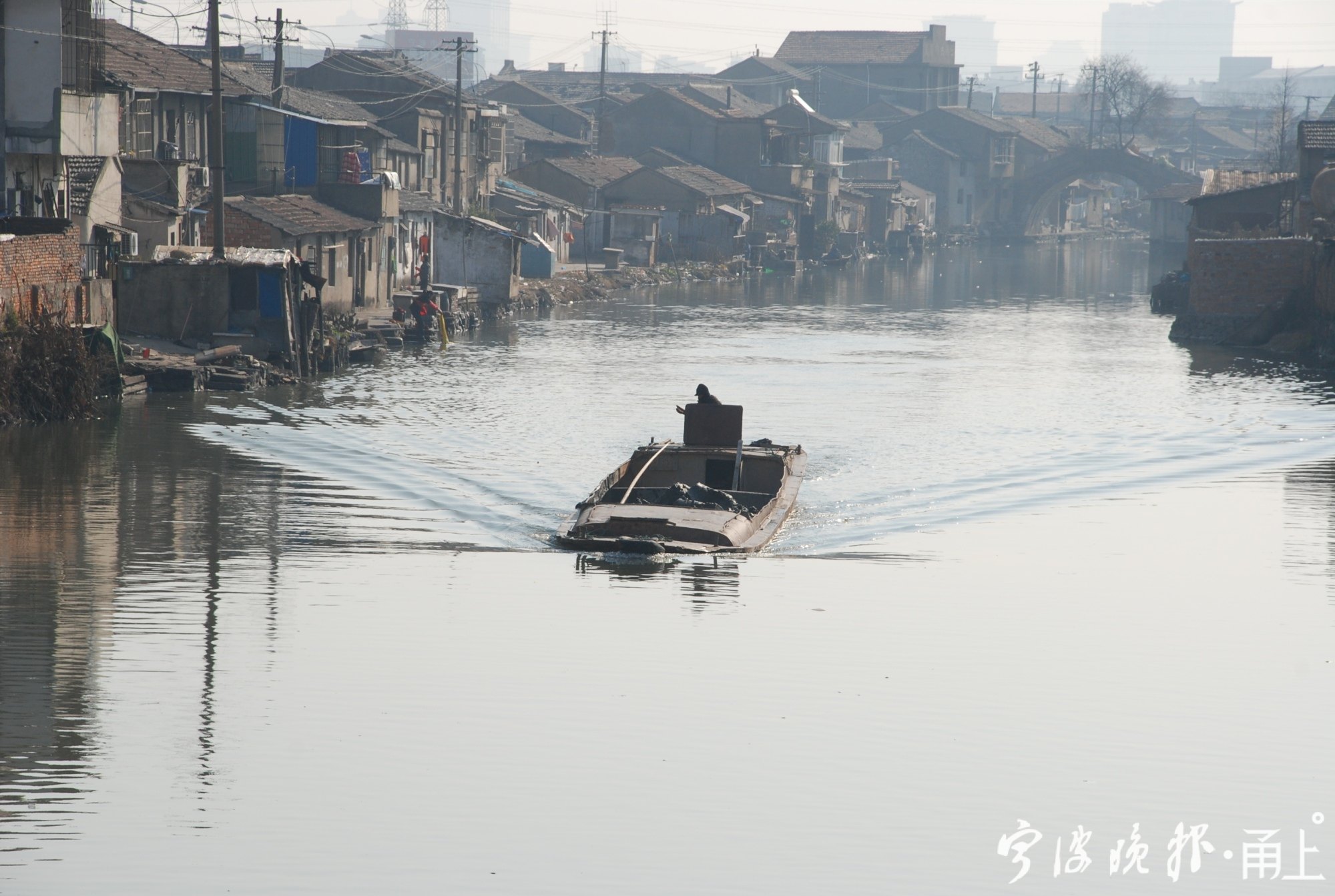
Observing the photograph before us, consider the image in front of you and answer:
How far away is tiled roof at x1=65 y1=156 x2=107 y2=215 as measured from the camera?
34562mm

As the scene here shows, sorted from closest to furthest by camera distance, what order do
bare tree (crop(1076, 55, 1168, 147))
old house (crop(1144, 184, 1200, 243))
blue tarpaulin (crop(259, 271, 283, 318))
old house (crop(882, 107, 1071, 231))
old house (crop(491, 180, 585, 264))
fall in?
blue tarpaulin (crop(259, 271, 283, 318)) → old house (crop(491, 180, 585, 264)) → old house (crop(1144, 184, 1200, 243)) → old house (crop(882, 107, 1071, 231)) → bare tree (crop(1076, 55, 1168, 147))

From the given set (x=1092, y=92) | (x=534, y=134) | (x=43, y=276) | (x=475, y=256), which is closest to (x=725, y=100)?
(x=534, y=134)

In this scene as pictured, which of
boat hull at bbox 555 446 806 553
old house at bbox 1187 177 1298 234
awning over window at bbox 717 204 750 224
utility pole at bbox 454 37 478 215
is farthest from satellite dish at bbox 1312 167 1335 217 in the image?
awning over window at bbox 717 204 750 224

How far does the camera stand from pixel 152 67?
42719 mm

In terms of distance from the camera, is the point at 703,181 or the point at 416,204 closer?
the point at 416,204

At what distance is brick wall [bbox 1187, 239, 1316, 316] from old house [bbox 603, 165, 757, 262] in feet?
105

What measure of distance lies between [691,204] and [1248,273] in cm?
3444

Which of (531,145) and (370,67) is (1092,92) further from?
(370,67)

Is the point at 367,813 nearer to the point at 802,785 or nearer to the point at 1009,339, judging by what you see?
the point at 802,785

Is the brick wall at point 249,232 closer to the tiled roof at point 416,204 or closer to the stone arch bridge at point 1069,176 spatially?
the tiled roof at point 416,204

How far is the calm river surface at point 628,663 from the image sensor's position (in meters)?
11.4

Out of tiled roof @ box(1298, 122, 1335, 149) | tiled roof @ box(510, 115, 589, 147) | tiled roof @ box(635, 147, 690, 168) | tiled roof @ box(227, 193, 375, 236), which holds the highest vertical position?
tiled roof @ box(510, 115, 589, 147)

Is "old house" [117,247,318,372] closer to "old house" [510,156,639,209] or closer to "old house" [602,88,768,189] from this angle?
"old house" [510,156,639,209]

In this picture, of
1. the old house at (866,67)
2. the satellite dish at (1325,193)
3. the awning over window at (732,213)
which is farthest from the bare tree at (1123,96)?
the satellite dish at (1325,193)
